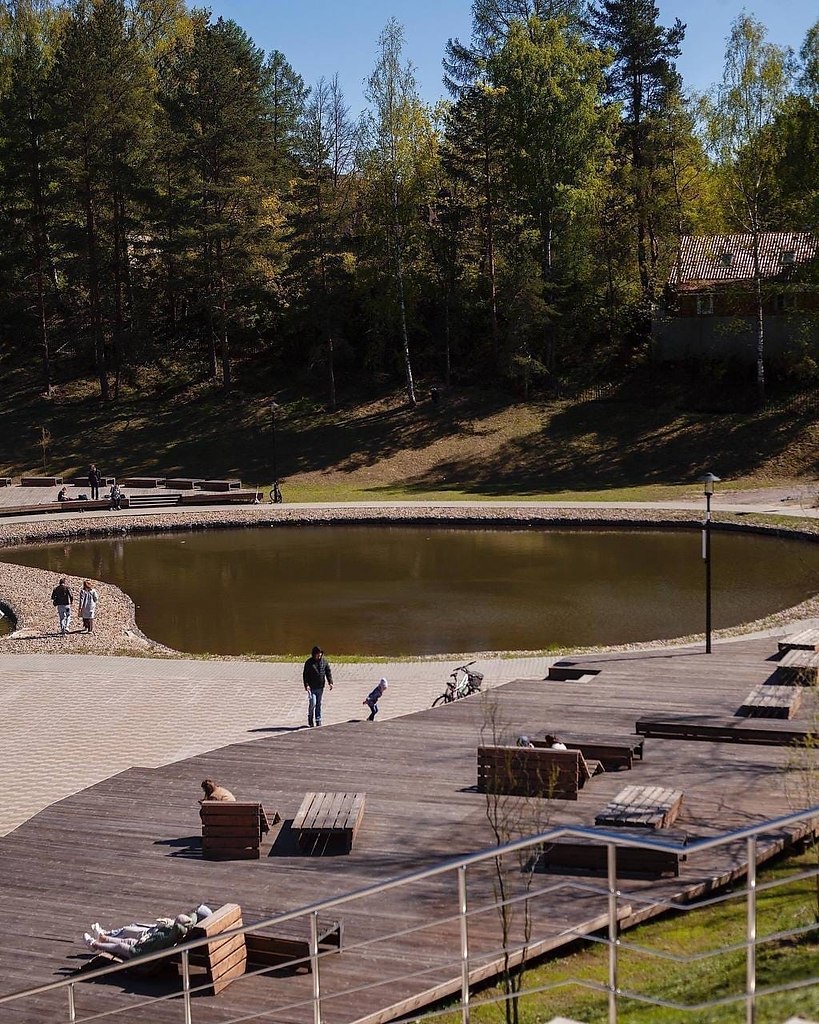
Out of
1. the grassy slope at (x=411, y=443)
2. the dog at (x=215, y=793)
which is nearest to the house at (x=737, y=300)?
the grassy slope at (x=411, y=443)

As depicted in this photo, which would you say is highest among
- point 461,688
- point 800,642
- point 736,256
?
point 736,256

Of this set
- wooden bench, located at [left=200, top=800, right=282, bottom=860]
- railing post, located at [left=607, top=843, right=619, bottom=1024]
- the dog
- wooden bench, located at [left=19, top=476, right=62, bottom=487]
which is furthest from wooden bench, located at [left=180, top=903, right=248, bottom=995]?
wooden bench, located at [left=19, top=476, right=62, bottom=487]

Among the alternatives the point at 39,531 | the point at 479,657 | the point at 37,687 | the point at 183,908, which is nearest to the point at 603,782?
the point at 183,908

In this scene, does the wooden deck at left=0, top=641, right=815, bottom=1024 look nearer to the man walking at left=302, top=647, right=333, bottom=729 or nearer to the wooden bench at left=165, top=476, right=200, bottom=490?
the man walking at left=302, top=647, right=333, bottom=729

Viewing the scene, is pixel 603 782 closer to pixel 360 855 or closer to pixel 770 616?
pixel 360 855

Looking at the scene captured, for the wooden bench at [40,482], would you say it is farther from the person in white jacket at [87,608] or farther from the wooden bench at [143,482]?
the person in white jacket at [87,608]

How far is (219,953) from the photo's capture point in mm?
9281

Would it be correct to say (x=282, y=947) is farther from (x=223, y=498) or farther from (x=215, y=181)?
(x=215, y=181)

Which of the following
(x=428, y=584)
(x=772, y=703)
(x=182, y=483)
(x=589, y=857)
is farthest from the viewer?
(x=182, y=483)

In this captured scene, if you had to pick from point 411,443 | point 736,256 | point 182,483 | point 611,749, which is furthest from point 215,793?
point 736,256

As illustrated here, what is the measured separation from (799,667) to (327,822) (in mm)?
8560

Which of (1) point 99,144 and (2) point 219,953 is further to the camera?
(1) point 99,144

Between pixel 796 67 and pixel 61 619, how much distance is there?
129 feet

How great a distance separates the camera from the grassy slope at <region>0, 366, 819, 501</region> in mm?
47603
